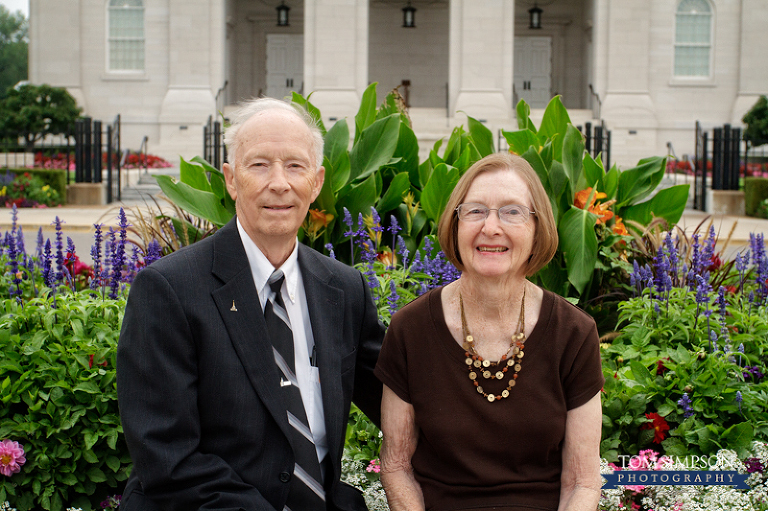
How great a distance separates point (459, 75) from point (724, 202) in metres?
10.4

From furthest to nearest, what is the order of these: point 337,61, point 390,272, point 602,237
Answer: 1. point 337,61
2. point 602,237
3. point 390,272

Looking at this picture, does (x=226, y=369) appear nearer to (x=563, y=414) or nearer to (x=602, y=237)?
(x=563, y=414)

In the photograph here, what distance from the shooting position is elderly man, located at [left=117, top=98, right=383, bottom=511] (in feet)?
6.92

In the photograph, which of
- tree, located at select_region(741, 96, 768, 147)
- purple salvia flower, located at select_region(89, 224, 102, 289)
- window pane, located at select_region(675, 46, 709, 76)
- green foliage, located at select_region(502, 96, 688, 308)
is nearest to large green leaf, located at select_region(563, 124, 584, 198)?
green foliage, located at select_region(502, 96, 688, 308)

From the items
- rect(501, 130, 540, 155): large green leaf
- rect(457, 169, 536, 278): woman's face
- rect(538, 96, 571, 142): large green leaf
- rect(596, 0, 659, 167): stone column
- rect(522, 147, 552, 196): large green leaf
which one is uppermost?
rect(596, 0, 659, 167): stone column

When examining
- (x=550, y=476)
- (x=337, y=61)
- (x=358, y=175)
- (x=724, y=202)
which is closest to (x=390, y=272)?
(x=358, y=175)

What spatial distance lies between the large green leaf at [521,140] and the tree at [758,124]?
1902cm

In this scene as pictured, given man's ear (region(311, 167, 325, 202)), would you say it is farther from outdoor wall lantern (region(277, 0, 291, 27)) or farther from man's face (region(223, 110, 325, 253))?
outdoor wall lantern (region(277, 0, 291, 27))

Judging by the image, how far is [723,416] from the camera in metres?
2.93

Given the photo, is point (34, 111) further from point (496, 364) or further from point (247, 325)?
point (496, 364)

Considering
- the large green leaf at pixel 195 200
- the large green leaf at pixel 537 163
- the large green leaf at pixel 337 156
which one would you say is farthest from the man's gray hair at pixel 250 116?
the large green leaf at pixel 537 163

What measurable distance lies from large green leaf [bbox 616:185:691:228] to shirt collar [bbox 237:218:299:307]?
257cm

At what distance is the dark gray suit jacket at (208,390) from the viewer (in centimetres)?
210

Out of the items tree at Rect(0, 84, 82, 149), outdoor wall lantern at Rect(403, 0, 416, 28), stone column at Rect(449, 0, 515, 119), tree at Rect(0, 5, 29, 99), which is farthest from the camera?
tree at Rect(0, 5, 29, 99)
